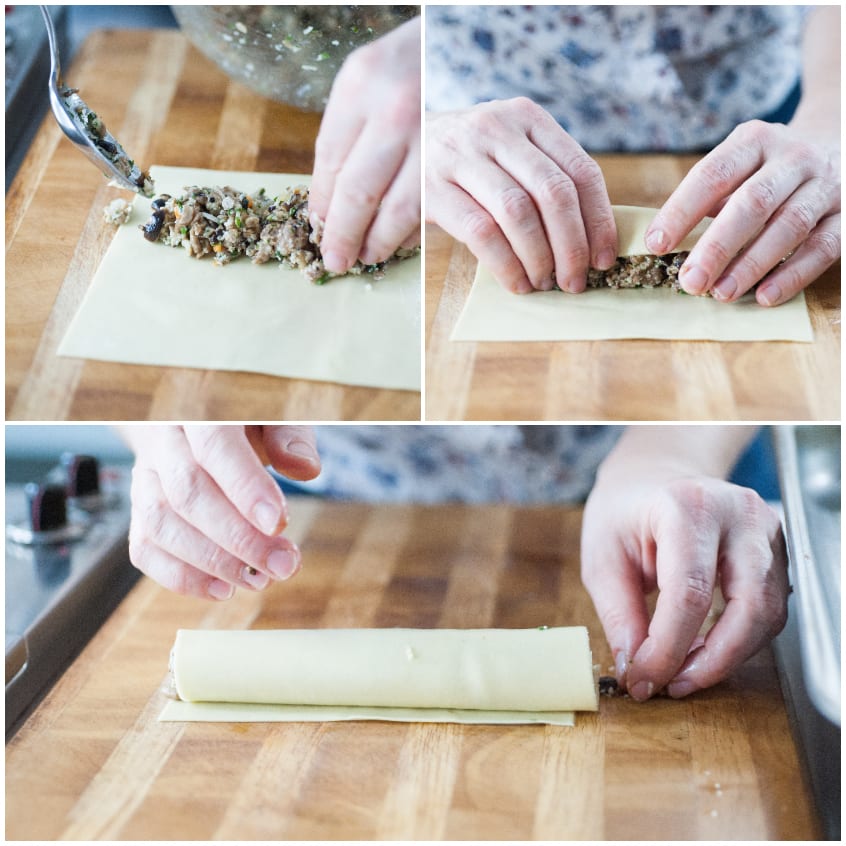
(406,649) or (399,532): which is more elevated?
(406,649)

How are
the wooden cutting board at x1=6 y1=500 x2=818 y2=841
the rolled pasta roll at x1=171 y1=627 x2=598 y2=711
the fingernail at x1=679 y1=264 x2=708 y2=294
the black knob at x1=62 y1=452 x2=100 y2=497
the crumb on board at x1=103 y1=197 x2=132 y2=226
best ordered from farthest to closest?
1. the black knob at x1=62 y1=452 x2=100 y2=497
2. the crumb on board at x1=103 y1=197 x2=132 y2=226
3. the fingernail at x1=679 y1=264 x2=708 y2=294
4. the rolled pasta roll at x1=171 y1=627 x2=598 y2=711
5. the wooden cutting board at x1=6 y1=500 x2=818 y2=841

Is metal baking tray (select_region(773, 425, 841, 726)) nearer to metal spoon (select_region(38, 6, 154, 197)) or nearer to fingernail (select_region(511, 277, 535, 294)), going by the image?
fingernail (select_region(511, 277, 535, 294))

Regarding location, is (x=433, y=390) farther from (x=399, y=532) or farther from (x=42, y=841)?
(x=42, y=841)

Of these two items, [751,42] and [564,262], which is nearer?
[564,262]

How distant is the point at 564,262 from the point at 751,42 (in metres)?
0.42

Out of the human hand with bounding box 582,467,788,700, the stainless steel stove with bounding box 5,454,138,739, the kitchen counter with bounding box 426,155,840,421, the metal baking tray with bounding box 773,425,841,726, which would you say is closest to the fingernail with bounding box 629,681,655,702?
the human hand with bounding box 582,467,788,700

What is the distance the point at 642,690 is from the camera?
851mm

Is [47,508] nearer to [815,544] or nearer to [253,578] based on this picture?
[253,578]

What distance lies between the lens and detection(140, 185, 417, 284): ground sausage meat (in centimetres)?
99

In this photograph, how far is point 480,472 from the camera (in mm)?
1311

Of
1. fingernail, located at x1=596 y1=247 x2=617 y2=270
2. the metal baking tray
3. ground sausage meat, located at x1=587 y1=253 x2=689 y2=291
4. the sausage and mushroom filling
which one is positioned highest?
the sausage and mushroom filling

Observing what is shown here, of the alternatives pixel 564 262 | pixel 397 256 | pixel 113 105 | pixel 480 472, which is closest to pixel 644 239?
pixel 564 262

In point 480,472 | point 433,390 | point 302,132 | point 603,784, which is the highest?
point 302,132

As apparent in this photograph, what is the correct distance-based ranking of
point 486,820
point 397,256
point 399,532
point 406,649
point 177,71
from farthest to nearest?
point 177,71
point 399,532
point 397,256
point 406,649
point 486,820
